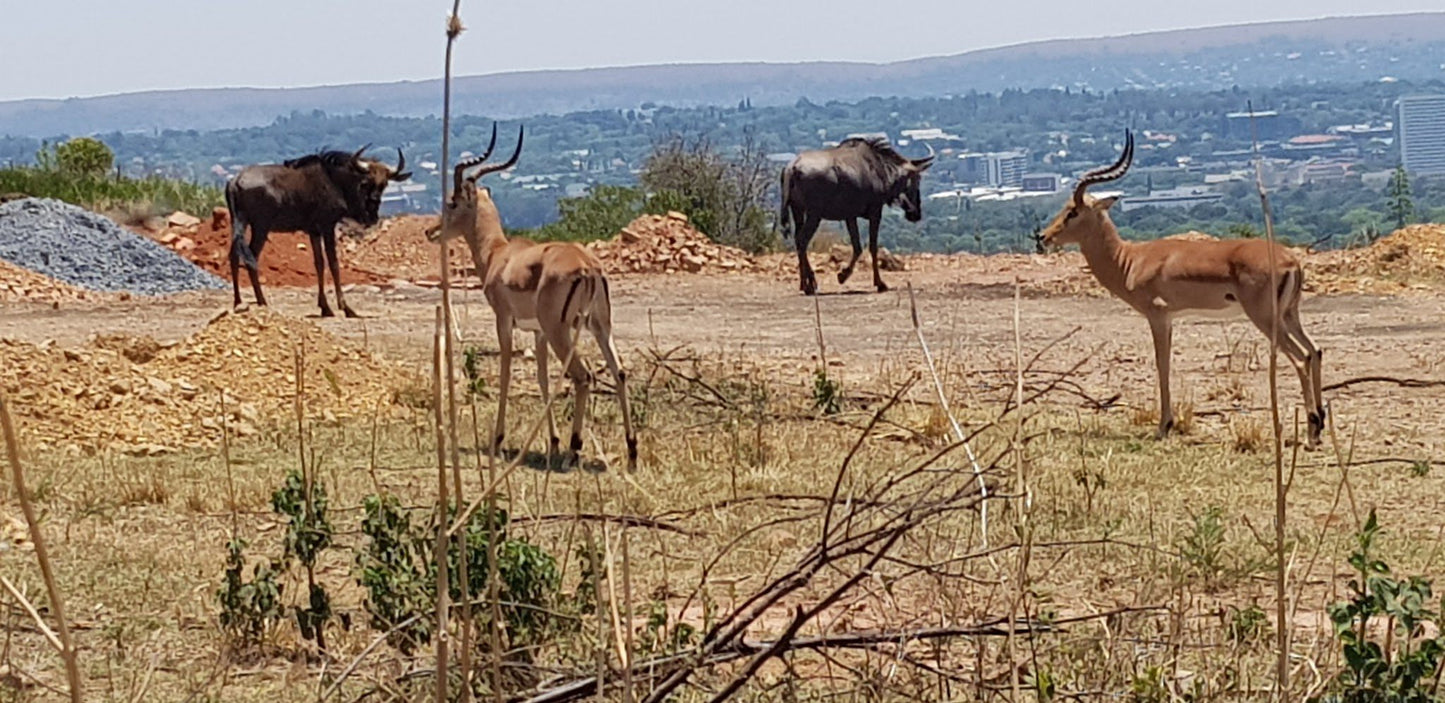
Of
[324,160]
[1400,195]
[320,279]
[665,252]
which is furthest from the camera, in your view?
[1400,195]

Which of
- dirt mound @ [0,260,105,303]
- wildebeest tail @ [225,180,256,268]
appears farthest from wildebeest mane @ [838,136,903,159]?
dirt mound @ [0,260,105,303]

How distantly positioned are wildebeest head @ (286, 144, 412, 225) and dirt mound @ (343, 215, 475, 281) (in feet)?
12.8

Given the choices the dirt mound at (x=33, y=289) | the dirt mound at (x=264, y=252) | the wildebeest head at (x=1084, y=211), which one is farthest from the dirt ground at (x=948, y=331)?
the dirt mound at (x=264, y=252)

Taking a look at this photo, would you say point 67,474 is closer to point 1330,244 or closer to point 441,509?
point 441,509

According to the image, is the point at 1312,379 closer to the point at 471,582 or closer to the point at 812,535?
the point at 812,535

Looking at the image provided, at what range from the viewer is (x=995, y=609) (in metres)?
7.36

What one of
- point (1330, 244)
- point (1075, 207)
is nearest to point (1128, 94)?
point (1330, 244)

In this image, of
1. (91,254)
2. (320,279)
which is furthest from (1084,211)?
(91,254)

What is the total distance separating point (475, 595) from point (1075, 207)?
29.9 feet

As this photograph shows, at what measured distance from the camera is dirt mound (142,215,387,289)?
87.6ft

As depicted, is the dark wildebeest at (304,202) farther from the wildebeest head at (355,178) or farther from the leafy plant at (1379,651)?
the leafy plant at (1379,651)

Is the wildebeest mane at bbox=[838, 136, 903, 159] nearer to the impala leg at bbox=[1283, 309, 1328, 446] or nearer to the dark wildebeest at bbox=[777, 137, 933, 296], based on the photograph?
the dark wildebeest at bbox=[777, 137, 933, 296]

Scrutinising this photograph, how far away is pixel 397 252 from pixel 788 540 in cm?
2170

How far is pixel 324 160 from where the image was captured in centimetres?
2256
